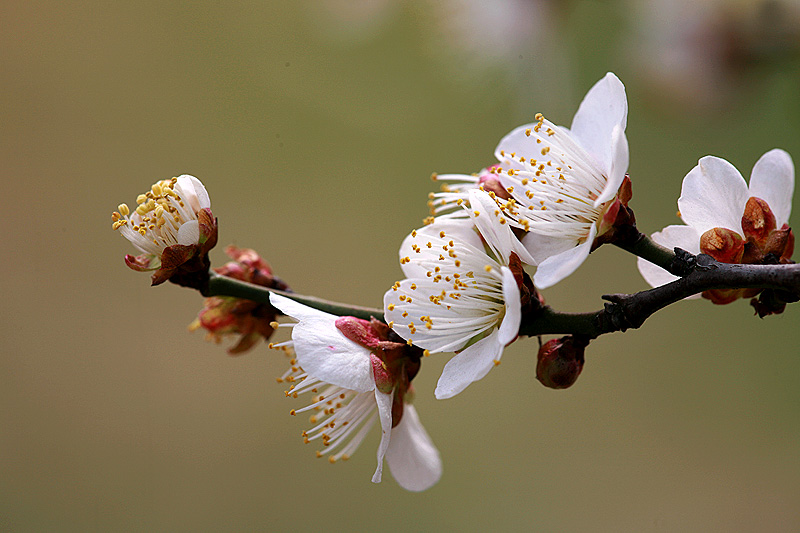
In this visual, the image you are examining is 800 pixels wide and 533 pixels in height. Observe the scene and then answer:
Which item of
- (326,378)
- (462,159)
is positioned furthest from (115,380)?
(326,378)

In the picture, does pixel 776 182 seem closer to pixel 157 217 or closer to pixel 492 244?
pixel 492 244

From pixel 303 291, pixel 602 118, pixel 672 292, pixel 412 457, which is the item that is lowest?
pixel 412 457

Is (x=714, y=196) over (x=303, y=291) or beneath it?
beneath

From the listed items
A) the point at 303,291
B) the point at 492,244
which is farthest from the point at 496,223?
the point at 303,291

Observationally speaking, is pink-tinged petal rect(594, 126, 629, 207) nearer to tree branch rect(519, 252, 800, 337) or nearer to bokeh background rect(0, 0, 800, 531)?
tree branch rect(519, 252, 800, 337)

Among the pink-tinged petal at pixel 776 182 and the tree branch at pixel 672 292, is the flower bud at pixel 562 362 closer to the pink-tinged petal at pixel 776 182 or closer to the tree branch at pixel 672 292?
the tree branch at pixel 672 292

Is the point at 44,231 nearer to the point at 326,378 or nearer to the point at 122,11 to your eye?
the point at 122,11

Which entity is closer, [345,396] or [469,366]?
[469,366]

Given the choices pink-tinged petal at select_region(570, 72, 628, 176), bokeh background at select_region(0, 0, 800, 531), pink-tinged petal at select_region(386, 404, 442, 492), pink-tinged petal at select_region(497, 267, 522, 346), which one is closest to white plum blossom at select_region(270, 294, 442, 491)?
pink-tinged petal at select_region(386, 404, 442, 492)
